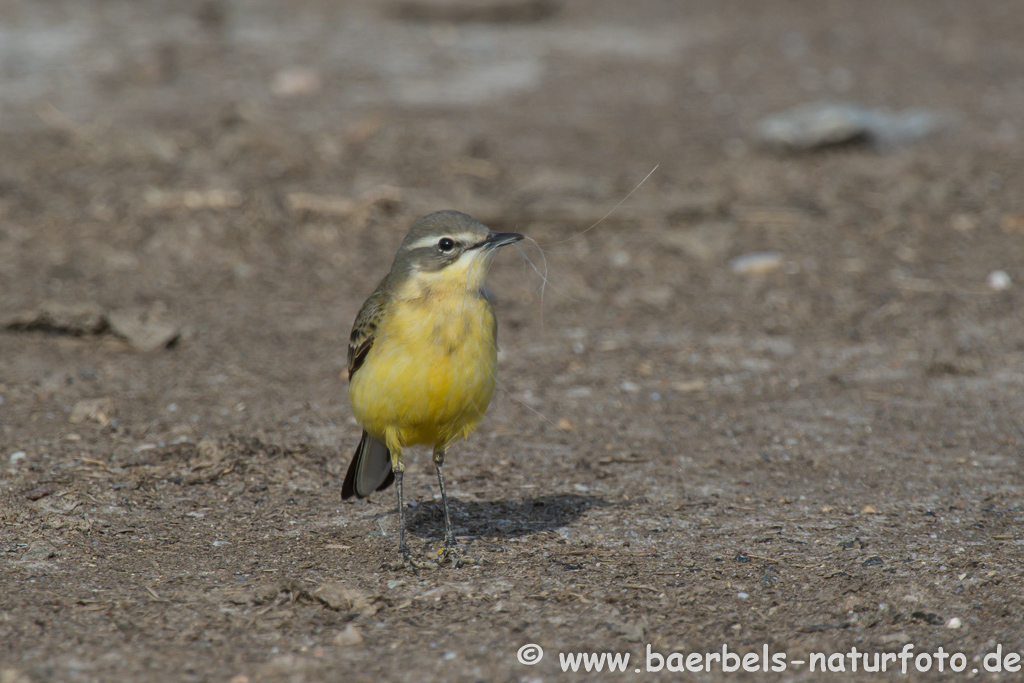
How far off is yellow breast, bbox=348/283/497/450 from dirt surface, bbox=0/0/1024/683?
0.79 m

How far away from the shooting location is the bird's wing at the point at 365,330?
17.5ft

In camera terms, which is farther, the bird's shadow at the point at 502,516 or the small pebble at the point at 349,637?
the bird's shadow at the point at 502,516

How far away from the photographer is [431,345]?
4.97 m

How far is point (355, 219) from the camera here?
10.6 meters

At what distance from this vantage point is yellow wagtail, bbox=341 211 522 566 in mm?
4988

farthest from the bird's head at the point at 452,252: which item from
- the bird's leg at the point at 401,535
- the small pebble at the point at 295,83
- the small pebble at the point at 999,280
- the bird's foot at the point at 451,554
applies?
the small pebble at the point at 295,83

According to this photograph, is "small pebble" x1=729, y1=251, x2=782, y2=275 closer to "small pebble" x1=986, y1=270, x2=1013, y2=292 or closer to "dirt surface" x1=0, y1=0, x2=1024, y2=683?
"dirt surface" x1=0, y1=0, x2=1024, y2=683

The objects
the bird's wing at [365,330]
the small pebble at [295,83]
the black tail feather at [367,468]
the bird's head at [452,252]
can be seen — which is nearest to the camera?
the bird's head at [452,252]

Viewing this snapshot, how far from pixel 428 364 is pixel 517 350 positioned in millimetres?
3567

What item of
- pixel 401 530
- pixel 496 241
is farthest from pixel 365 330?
pixel 401 530

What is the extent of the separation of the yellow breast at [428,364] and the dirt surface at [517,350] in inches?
31.2

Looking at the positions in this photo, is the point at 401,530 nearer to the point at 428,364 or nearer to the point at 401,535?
the point at 401,535

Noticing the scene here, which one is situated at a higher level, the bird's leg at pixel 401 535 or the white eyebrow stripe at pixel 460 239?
the white eyebrow stripe at pixel 460 239

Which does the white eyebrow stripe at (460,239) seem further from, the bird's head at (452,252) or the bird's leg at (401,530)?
the bird's leg at (401,530)
